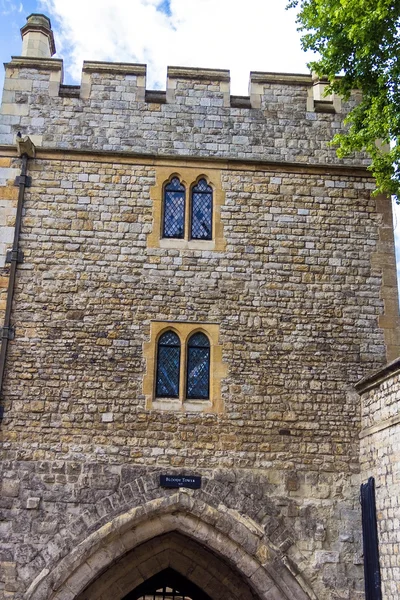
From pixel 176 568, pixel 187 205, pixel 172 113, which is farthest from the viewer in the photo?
pixel 172 113

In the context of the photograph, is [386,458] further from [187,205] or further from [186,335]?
[187,205]

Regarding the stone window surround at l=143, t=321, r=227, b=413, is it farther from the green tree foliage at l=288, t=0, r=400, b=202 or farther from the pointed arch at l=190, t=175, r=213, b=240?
the green tree foliage at l=288, t=0, r=400, b=202

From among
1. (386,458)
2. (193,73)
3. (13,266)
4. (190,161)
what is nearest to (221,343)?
(386,458)

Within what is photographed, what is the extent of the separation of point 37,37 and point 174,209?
3734 mm

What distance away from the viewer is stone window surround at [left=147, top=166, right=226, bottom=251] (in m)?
9.33

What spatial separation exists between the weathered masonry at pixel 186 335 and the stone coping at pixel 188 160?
0.08ft

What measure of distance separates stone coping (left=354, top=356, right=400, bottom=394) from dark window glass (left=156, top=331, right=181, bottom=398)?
2335 millimetres

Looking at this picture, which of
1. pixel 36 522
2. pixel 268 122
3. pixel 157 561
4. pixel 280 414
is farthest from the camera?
pixel 268 122

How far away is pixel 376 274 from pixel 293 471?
9.54ft

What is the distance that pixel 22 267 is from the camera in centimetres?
909

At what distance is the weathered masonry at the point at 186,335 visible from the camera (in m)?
8.20

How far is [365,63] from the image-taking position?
9047 millimetres

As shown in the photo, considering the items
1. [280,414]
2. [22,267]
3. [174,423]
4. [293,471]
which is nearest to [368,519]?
[293,471]

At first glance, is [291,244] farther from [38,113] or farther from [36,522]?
[36,522]
